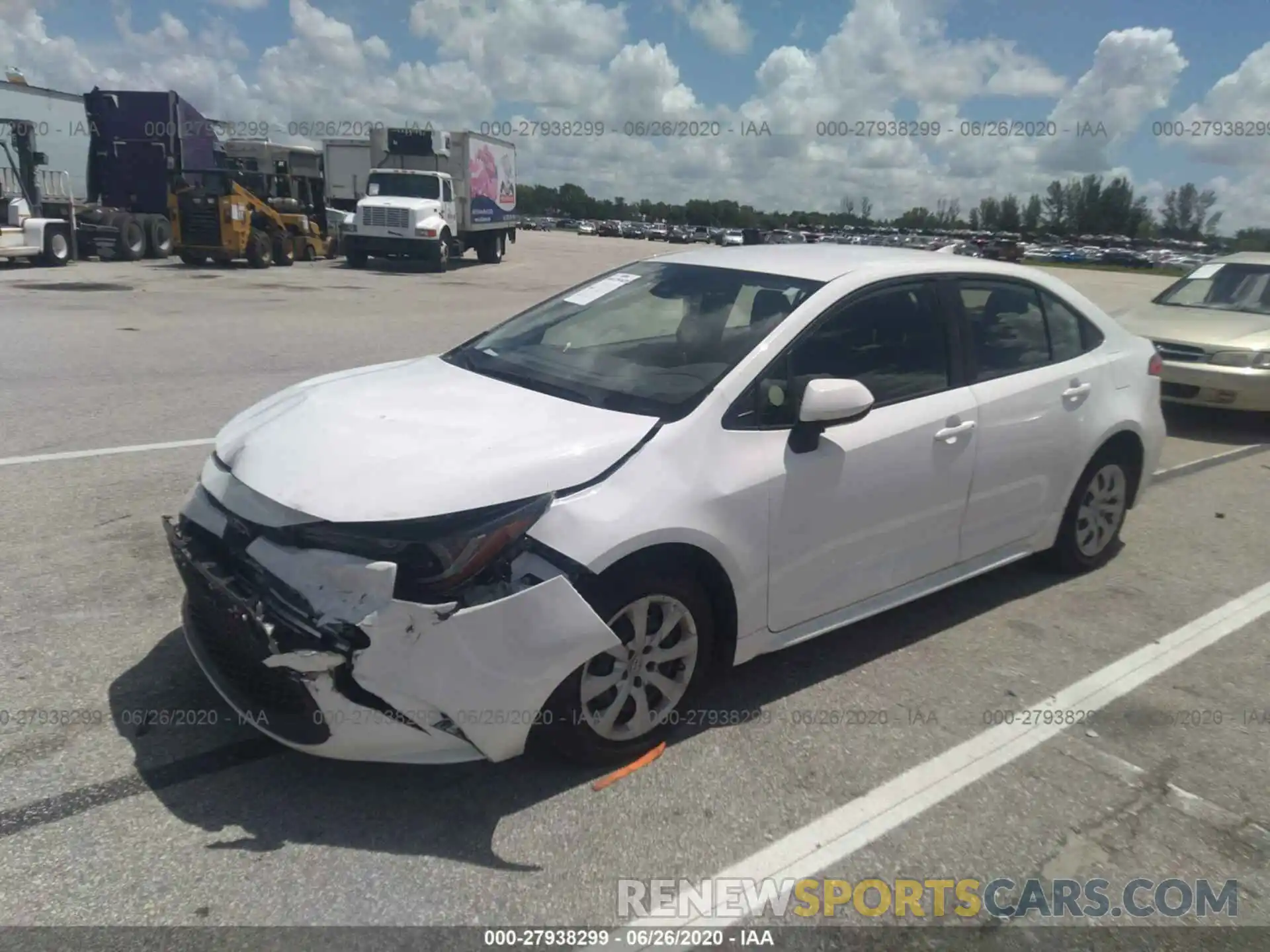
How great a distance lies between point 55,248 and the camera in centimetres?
2222

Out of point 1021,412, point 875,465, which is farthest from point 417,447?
point 1021,412

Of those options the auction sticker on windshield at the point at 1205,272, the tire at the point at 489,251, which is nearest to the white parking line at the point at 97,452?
the auction sticker on windshield at the point at 1205,272

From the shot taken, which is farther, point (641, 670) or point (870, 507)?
point (870, 507)

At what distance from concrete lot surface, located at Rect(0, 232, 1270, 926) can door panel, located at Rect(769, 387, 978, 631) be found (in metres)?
0.44

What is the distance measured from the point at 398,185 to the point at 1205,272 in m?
21.2

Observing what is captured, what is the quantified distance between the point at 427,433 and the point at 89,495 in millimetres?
3451

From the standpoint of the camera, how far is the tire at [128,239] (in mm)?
23953

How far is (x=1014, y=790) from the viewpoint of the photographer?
3379mm

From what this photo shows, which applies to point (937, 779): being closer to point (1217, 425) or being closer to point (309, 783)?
point (309, 783)

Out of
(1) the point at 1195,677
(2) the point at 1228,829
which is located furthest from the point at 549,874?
(1) the point at 1195,677

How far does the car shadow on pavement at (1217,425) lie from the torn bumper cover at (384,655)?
800 cm

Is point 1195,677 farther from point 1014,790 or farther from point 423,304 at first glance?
point 423,304

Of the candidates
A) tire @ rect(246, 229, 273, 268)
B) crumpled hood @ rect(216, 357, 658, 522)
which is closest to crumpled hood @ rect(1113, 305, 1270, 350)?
crumpled hood @ rect(216, 357, 658, 522)

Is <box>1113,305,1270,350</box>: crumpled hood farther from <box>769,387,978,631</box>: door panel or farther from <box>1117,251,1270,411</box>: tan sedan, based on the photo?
<box>769,387,978,631</box>: door panel
